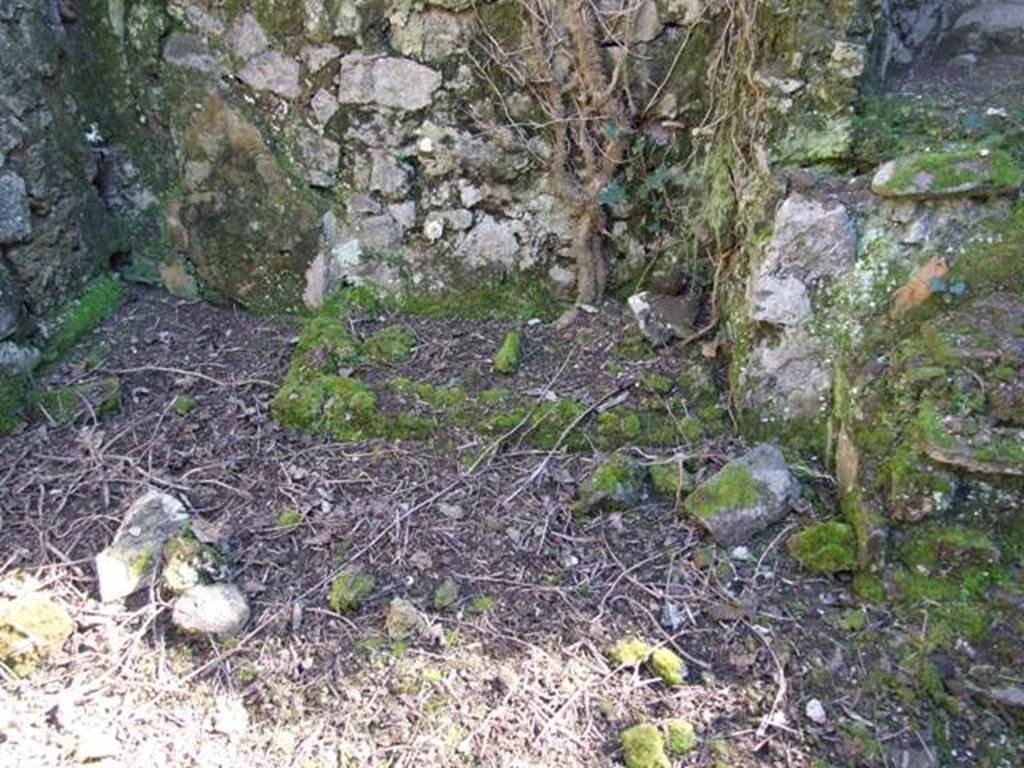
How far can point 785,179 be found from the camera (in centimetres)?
231

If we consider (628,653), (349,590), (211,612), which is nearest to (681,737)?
(628,653)

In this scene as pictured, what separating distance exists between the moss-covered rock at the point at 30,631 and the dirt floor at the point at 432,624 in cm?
4

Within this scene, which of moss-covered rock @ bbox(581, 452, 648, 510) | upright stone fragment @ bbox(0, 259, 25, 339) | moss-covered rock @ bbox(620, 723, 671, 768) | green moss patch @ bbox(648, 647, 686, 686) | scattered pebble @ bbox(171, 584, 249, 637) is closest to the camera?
moss-covered rock @ bbox(620, 723, 671, 768)

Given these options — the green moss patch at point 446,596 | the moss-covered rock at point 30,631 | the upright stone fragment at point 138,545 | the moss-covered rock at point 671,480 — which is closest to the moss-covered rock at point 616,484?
the moss-covered rock at point 671,480

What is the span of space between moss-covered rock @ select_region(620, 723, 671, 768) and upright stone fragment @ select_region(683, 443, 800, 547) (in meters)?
0.58

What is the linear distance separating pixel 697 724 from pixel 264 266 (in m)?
2.26

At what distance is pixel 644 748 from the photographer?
157 centimetres

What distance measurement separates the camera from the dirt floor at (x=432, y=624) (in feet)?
5.35

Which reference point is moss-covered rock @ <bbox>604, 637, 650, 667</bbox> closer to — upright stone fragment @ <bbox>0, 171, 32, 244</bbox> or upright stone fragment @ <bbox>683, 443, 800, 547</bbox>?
upright stone fragment @ <bbox>683, 443, 800, 547</bbox>

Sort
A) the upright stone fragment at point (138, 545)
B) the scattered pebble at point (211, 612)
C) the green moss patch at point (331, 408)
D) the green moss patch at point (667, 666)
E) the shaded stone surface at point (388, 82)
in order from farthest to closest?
the shaded stone surface at point (388, 82) < the green moss patch at point (331, 408) < the upright stone fragment at point (138, 545) < the scattered pebble at point (211, 612) < the green moss patch at point (667, 666)

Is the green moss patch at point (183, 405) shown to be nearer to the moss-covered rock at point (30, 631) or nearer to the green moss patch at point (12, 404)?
the green moss patch at point (12, 404)

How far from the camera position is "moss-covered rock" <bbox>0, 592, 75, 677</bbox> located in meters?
1.79

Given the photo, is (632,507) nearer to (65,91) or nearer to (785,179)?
(785,179)

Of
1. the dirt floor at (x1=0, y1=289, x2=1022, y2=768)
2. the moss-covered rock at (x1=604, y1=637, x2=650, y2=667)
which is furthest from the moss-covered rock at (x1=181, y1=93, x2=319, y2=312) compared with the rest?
the moss-covered rock at (x1=604, y1=637, x2=650, y2=667)
